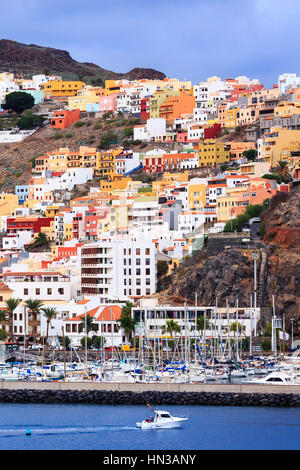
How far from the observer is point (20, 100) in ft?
584

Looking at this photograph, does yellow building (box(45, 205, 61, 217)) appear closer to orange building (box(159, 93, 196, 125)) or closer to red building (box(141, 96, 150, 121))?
orange building (box(159, 93, 196, 125))

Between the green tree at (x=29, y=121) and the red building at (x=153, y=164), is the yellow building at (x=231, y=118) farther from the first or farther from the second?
the green tree at (x=29, y=121)

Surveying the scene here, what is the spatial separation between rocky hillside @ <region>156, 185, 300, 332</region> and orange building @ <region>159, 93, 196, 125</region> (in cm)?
6150

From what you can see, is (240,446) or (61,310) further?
(61,310)

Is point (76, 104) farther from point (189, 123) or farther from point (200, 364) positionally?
point (200, 364)

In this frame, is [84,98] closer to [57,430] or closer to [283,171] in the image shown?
[283,171]

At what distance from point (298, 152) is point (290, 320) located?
41.3 meters

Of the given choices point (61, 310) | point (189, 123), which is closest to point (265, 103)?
point (189, 123)

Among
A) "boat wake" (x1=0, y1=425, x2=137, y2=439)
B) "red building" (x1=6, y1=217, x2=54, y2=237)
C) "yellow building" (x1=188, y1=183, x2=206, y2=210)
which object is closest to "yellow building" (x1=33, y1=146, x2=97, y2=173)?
"red building" (x1=6, y1=217, x2=54, y2=237)

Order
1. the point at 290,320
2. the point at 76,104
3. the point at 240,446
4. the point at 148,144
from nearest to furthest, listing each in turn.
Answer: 1. the point at 240,446
2. the point at 290,320
3. the point at 148,144
4. the point at 76,104

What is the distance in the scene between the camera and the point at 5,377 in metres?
74.9

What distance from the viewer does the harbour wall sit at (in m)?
65.4

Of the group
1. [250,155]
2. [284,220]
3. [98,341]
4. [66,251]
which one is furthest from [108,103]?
[98,341]

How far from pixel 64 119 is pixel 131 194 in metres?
42.0
